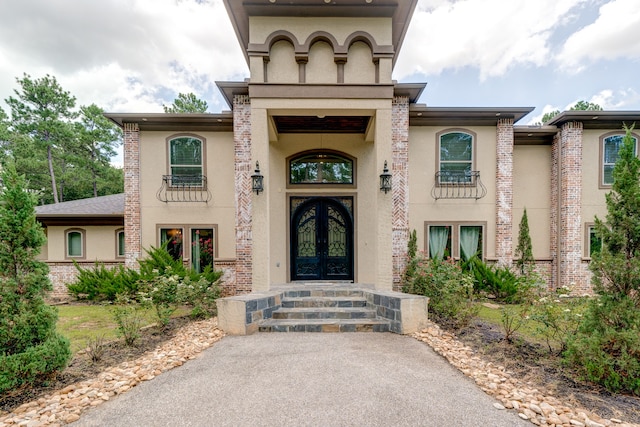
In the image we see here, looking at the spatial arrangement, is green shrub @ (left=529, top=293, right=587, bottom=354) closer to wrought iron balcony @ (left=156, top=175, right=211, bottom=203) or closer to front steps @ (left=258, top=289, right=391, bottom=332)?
front steps @ (left=258, top=289, right=391, bottom=332)

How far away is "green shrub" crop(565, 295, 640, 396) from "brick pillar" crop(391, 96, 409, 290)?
421cm

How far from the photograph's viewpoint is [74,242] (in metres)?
9.74

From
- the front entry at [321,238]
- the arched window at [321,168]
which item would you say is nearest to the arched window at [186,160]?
the arched window at [321,168]

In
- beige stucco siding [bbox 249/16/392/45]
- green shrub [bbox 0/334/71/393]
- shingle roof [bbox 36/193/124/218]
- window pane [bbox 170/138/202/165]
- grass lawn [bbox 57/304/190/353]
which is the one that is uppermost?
beige stucco siding [bbox 249/16/392/45]

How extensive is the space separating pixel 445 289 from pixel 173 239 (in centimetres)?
778

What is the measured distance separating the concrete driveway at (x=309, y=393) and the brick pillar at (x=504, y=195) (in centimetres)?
562

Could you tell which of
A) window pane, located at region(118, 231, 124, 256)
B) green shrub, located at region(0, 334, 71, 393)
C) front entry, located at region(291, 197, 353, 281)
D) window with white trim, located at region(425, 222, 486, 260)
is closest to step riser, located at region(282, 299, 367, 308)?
front entry, located at region(291, 197, 353, 281)

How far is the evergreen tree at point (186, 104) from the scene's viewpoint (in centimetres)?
2342

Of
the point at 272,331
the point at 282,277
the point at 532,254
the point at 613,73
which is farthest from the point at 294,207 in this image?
the point at 613,73

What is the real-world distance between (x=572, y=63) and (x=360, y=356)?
83.7 feet

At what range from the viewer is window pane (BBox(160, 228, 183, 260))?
859 centimetres

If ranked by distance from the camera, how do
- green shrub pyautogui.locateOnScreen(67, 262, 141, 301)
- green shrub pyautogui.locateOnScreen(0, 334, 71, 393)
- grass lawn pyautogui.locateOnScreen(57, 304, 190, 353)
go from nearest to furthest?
green shrub pyautogui.locateOnScreen(0, 334, 71, 393) → grass lawn pyautogui.locateOnScreen(57, 304, 190, 353) → green shrub pyautogui.locateOnScreen(67, 262, 141, 301)

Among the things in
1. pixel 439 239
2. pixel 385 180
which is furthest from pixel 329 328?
pixel 439 239

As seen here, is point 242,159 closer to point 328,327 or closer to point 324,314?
point 324,314
